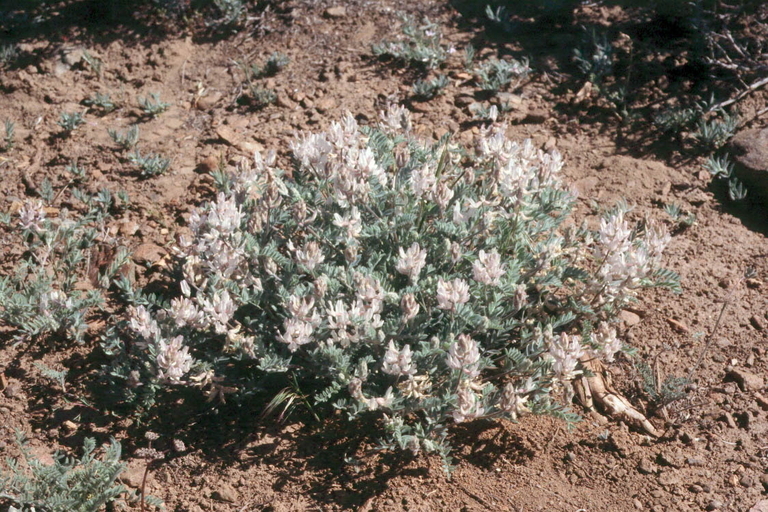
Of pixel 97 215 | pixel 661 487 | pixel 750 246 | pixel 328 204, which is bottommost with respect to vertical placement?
pixel 661 487

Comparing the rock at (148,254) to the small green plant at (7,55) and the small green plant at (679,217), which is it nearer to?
the small green plant at (7,55)

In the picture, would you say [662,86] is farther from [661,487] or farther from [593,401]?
[661,487]

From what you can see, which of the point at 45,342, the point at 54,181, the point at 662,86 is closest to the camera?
the point at 45,342

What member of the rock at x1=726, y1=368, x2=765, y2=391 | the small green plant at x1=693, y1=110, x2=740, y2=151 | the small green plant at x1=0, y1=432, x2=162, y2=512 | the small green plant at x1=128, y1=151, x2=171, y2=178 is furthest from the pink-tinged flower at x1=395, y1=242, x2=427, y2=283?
the small green plant at x1=693, y1=110, x2=740, y2=151

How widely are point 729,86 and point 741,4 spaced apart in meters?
0.79

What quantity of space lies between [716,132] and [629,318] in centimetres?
168

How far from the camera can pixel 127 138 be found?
5582 mm

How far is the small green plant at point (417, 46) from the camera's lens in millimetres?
6145

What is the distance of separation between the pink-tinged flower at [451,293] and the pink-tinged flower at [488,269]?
4.6 inches

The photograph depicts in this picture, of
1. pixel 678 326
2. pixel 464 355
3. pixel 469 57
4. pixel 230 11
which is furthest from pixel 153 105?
pixel 678 326

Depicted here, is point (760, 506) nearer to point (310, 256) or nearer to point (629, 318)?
point (629, 318)

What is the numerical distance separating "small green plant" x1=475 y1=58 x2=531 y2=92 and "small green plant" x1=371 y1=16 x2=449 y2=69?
36cm

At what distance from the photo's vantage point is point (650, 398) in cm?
414

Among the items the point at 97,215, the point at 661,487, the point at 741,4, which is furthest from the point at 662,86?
the point at 97,215
